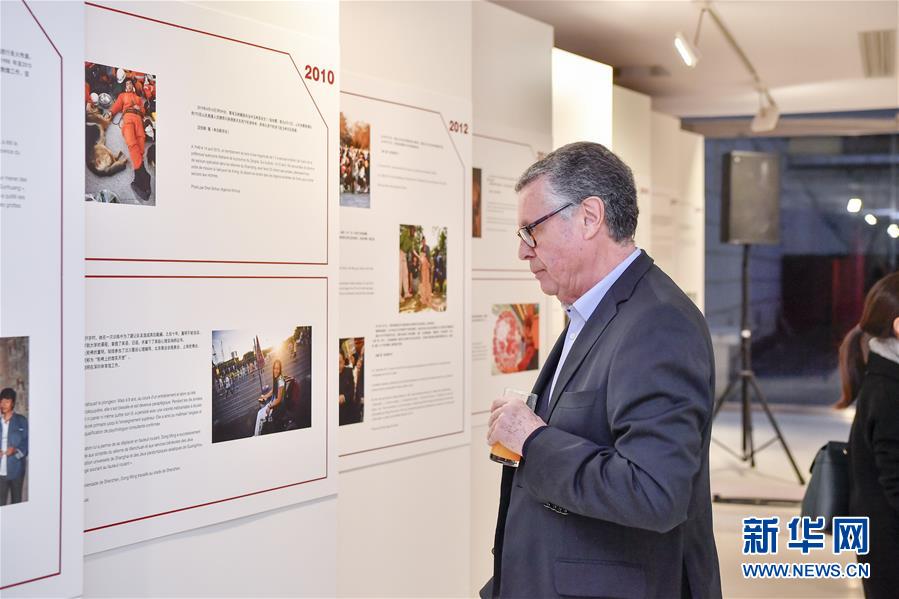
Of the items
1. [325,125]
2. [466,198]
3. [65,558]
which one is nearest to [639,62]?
[466,198]

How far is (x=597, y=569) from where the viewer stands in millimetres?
1652

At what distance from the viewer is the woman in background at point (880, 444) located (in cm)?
259

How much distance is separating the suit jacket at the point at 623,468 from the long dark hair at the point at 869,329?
1397 millimetres

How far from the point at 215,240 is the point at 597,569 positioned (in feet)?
3.98

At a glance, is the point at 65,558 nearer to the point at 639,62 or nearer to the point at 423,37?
the point at 423,37

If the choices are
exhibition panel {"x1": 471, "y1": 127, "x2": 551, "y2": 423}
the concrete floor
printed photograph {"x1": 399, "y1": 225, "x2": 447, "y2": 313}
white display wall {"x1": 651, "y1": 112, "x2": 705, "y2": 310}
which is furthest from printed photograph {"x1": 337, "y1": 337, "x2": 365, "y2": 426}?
white display wall {"x1": 651, "y1": 112, "x2": 705, "y2": 310}

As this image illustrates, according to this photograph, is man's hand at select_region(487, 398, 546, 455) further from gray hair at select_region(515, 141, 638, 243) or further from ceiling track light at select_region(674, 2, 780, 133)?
ceiling track light at select_region(674, 2, 780, 133)

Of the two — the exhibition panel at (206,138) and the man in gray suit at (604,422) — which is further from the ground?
the exhibition panel at (206,138)

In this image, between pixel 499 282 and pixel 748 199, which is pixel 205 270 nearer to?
pixel 499 282

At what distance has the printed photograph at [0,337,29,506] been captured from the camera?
5.27ft

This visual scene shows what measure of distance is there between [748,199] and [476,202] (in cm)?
446

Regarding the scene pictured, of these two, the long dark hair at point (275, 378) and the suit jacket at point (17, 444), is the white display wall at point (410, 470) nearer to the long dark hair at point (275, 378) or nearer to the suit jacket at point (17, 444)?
the long dark hair at point (275, 378)

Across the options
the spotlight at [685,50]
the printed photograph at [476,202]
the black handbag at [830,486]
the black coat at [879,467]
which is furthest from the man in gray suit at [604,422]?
the spotlight at [685,50]

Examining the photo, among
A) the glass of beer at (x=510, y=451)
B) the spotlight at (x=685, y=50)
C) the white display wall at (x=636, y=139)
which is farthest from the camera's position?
the white display wall at (x=636, y=139)
